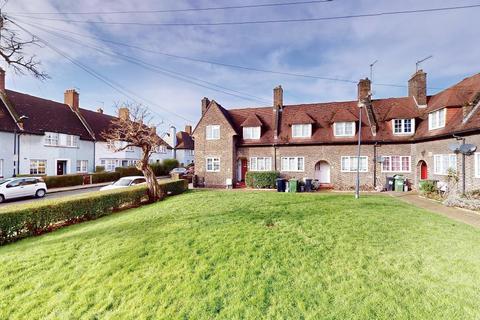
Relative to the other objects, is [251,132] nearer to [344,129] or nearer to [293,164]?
[293,164]

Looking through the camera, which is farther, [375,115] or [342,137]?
[375,115]

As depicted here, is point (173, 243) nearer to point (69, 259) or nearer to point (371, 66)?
point (69, 259)

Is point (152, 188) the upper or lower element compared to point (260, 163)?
lower

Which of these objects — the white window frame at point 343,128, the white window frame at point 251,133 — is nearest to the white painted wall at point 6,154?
the white window frame at point 251,133

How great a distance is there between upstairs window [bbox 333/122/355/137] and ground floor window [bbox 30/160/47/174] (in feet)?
106

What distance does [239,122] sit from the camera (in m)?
26.0

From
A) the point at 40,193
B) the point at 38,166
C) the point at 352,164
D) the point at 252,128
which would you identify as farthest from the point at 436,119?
the point at 38,166

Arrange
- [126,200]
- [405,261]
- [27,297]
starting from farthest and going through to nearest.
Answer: [126,200]
[405,261]
[27,297]

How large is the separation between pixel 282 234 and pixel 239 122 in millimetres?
19887

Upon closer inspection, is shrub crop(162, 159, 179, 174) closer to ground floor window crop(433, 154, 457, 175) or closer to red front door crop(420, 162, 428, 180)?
red front door crop(420, 162, 428, 180)

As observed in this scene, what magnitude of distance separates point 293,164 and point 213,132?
9137 mm

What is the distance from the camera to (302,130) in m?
22.6

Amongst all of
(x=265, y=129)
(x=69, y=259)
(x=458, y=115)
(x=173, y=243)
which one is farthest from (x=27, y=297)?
(x=458, y=115)

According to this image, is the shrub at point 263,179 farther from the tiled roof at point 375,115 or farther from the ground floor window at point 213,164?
the ground floor window at point 213,164
